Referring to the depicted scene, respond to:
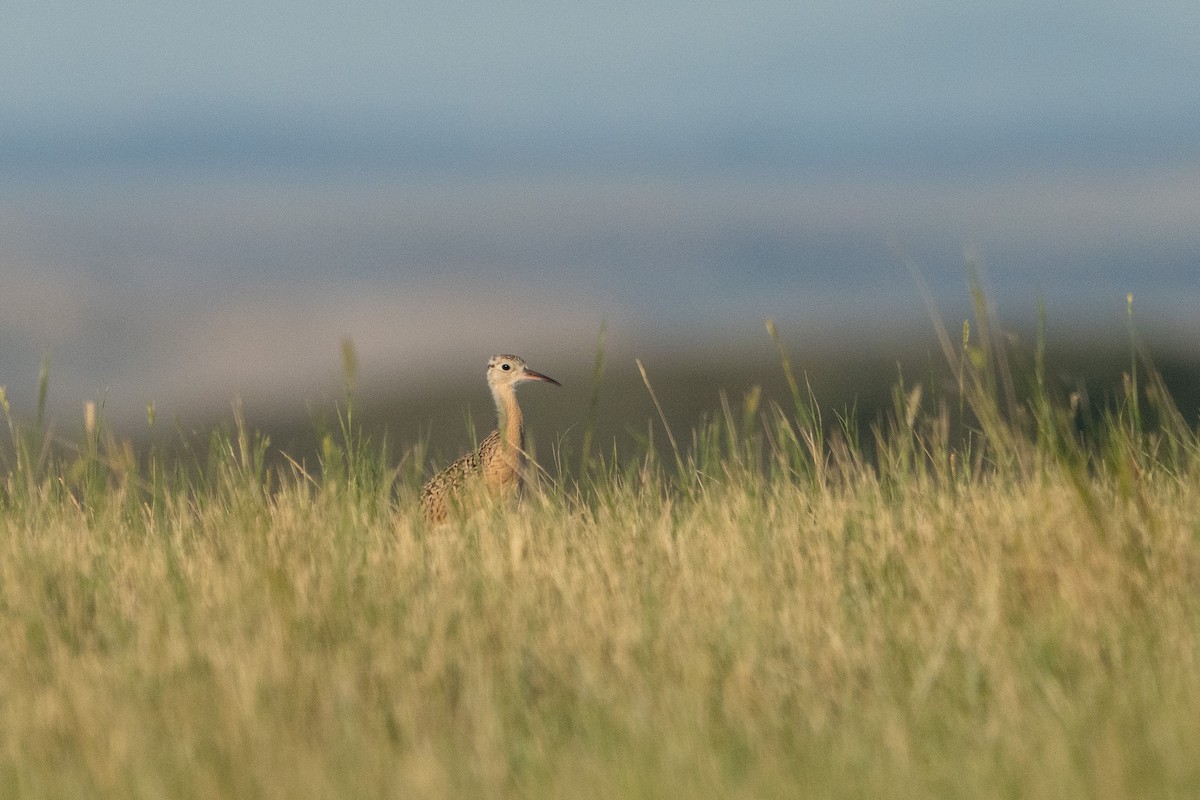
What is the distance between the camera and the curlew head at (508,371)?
9.09m

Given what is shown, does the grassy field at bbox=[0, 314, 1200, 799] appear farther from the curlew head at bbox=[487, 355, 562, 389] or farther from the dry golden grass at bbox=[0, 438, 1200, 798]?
the curlew head at bbox=[487, 355, 562, 389]

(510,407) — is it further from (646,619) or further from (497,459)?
(646,619)

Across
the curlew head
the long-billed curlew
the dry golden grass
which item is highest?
the curlew head

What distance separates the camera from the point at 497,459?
7.48m

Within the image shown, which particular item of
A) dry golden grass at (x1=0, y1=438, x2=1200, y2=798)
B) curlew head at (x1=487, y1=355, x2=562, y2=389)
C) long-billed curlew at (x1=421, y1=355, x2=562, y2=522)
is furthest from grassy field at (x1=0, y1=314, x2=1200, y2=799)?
curlew head at (x1=487, y1=355, x2=562, y2=389)

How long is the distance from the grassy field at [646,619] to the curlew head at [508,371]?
3.70m

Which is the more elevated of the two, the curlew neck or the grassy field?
the curlew neck

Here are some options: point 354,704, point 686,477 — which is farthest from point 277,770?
point 686,477

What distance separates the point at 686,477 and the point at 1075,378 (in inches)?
52.3

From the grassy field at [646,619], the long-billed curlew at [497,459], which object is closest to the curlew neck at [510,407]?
the long-billed curlew at [497,459]

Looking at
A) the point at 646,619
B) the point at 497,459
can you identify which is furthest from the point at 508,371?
the point at 646,619

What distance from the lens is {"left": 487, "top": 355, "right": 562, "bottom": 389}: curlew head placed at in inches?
358

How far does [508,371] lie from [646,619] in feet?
18.2

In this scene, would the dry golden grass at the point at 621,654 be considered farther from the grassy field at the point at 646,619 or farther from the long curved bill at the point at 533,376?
the long curved bill at the point at 533,376
